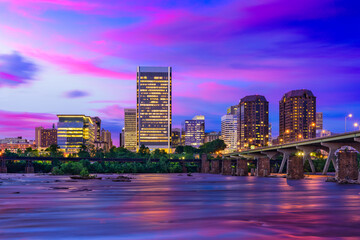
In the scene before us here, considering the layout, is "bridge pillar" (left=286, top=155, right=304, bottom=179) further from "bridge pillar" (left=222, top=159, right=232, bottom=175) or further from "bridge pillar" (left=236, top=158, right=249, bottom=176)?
"bridge pillar" (left=222, top=159, right=232, bottom=175)

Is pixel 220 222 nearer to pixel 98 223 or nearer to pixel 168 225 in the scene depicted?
pixel 168 225

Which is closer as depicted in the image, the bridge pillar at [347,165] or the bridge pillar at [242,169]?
the bridge pillar at [347,165]

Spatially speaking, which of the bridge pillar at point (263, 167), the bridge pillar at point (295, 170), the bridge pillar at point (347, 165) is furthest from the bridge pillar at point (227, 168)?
the bridge pillar at point (347, 165)

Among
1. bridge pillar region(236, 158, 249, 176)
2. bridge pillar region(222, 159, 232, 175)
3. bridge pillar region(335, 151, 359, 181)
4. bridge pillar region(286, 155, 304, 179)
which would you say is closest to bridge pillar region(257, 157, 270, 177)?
bridge pillar region(236, 158, 249, 176)

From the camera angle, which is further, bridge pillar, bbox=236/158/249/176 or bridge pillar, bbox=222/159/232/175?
bridge pillar, bbox=222/159/232/175

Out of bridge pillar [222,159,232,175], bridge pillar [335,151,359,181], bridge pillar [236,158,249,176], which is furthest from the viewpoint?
bridge pillar [222,159,232,175]

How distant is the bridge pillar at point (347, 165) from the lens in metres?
88.1

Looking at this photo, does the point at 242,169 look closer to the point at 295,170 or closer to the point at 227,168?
the point at 227,168

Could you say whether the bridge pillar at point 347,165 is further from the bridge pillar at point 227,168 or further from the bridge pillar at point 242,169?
the bridge pillar at point 227,168

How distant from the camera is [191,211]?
A: 37344mm

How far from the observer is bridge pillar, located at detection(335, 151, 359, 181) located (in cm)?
8812

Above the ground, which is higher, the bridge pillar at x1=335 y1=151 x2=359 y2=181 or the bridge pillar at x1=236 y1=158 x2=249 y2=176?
the bridge pillar at x1=335 y1=151 x2=359 y2=181

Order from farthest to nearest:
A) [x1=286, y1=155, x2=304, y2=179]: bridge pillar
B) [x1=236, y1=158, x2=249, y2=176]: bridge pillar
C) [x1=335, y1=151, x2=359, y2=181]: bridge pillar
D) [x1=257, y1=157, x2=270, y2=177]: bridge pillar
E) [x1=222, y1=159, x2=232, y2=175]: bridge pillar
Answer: [x1=222, y1=159, x2=232, y2=175]: bridge pillar < [x1=236, y1=158, x2=249, y2=176]: bridge pillar < [x1=257, y1=157, x2=270, y2=177]: bridge pillar < [x1=286, y1=155, x2=304, y2=179]: bridge pillar < [x1=335, y1=151, x2=359, y2=181]: bridge pillar

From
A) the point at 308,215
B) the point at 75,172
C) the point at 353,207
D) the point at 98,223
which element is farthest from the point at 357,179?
the point at 75,172
